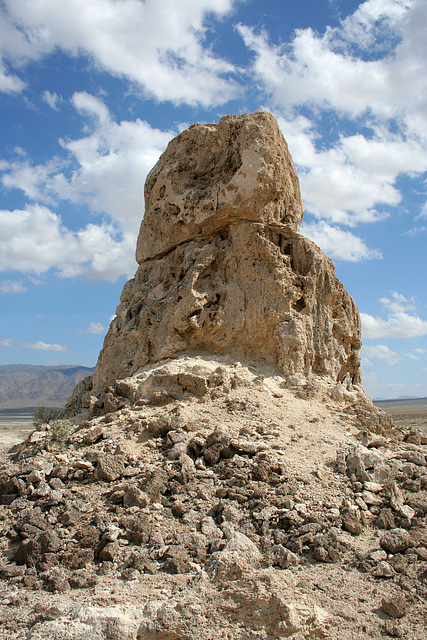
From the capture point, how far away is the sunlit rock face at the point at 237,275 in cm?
1073

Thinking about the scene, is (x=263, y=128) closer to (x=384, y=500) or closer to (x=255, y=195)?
(x=255, y=195)

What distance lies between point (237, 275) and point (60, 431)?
5.15 m

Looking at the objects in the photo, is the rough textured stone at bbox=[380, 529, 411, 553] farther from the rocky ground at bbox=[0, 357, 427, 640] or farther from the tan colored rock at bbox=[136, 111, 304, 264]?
the tan colored rock at bbox=[136, 111, 304, 264]

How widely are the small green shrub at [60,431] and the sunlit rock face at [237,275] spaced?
2259mm

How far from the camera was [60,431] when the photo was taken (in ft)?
30.0

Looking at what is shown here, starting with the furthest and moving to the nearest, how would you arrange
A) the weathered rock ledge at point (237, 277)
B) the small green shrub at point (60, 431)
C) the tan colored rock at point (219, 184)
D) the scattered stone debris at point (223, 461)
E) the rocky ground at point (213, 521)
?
the tan colored rock at point (219, 184) < the weathered rock ledge at point (237, 277) < the small green shrub at point (60, 431) < the scattered stone debris at point (223, 461) < the rocky ground at point (213, 521)

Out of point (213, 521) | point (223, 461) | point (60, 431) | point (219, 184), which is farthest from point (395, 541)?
point (219, 184)

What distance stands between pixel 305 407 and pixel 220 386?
1769 mm

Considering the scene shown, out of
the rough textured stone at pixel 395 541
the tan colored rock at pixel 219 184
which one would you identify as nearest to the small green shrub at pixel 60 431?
the tan colored rock at pixel 219 184

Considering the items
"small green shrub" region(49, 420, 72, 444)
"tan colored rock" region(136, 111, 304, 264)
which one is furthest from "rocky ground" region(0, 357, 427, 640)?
"tan colored rock" region(136, 111, 304, 264)

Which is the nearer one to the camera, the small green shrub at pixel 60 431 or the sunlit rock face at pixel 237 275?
the small green shrub at pixel 60 431

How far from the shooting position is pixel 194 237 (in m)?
11.7

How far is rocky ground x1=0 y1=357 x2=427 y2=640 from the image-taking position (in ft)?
15.4

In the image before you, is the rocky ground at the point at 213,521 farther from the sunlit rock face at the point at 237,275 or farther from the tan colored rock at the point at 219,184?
the tan colored rock at the point at 219,184
